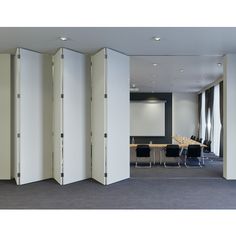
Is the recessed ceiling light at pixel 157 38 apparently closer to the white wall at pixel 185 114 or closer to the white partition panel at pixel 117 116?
the white partition panel at pixel 117 116

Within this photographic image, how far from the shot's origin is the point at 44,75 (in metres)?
7.27

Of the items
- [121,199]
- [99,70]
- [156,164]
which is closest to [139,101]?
[156,164]

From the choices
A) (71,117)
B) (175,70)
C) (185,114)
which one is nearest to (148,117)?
(185,114)

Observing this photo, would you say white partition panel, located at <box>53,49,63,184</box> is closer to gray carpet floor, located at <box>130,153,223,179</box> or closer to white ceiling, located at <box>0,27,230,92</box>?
white ceiling, located at <box>0,27,230,92</box>

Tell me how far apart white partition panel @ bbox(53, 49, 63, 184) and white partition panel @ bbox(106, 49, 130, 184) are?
1076mm

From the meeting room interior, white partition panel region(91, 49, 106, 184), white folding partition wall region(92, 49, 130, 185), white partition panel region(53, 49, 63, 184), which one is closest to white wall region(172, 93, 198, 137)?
the meeting room interior

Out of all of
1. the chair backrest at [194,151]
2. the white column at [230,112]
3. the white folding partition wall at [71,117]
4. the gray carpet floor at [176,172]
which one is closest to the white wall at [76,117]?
the white folding partition wall at [71,117]

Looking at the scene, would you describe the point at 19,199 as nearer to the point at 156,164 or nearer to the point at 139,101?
the point at 156,164

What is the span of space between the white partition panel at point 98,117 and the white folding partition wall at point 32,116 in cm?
106

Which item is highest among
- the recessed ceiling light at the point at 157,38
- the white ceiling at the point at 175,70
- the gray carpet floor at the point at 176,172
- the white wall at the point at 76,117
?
the white ceiling at the point at 175,70

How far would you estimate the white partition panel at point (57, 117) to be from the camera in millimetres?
6906

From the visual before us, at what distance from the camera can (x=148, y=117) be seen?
16828 millimetres

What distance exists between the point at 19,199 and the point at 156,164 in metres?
5.22

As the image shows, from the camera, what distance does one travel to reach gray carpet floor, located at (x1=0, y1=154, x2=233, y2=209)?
5.17 m
